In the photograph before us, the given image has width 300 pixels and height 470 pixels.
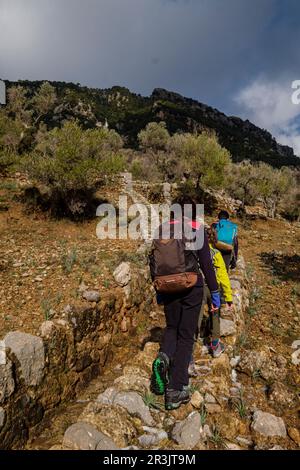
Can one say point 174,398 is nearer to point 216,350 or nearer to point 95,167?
point 216,350

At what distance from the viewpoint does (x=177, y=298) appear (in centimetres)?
375

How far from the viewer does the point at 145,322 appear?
273 inches

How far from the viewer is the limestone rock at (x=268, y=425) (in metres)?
3.38

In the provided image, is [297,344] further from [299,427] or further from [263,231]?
[263,231]

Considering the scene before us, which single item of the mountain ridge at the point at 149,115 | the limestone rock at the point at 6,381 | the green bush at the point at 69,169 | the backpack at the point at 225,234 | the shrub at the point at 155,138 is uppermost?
the mountain ridge at the point at 149,115

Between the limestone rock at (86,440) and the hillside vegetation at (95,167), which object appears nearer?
the limestone rock at (86,440)

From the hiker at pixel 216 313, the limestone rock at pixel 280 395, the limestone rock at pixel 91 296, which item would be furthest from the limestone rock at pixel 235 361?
the limestone rock at pixel 91 296

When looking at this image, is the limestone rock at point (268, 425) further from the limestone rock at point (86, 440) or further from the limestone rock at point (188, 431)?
the limestone rock at point (86, 440)

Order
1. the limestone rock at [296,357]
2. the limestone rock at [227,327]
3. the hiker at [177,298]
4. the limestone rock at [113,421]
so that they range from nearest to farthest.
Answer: the limestone rock at [113,421] < the hiker at [177,298] < the limestone rock at [296,357] < the limestone rock at [227,327]

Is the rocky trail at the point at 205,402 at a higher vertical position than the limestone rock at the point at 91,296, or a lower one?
lower

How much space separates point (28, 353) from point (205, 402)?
7.87 feet

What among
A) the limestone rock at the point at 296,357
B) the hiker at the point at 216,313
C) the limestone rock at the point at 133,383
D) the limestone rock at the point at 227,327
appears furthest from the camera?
the limestone rock at the point at 227,327
